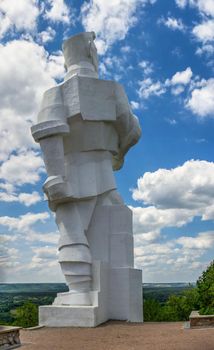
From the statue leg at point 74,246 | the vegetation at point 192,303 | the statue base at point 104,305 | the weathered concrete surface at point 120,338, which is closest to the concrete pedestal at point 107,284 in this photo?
the statue base at point 104,305

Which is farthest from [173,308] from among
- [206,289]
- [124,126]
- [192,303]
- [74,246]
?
[124,126]

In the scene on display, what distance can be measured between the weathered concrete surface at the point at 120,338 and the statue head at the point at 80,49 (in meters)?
7.00

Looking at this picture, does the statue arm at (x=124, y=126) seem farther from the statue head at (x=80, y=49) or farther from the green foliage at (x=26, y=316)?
the green foliage at (x=26, y=316)

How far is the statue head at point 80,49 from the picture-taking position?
12.8 m

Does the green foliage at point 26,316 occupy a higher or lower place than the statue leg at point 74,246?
lower

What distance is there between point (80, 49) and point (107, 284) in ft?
20.8

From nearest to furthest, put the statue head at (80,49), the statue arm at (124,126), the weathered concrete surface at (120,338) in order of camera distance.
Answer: the weathered concrete surface at (120,338) < the statue arm at (124,126) < the statue head at (80,49)

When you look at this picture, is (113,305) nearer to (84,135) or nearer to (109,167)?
(109,167)

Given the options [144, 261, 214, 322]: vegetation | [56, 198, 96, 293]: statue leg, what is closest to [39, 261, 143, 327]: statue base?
[56, 198, 96, 293]: statue leg

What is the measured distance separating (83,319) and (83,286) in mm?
915

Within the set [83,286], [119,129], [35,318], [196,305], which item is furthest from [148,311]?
[119,129]

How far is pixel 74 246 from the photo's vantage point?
1148cm

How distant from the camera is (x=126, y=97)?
13.0 m

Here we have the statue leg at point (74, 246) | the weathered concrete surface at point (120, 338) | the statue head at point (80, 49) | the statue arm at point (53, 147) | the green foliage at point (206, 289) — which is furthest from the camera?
the green foliage at point (206, 289)
